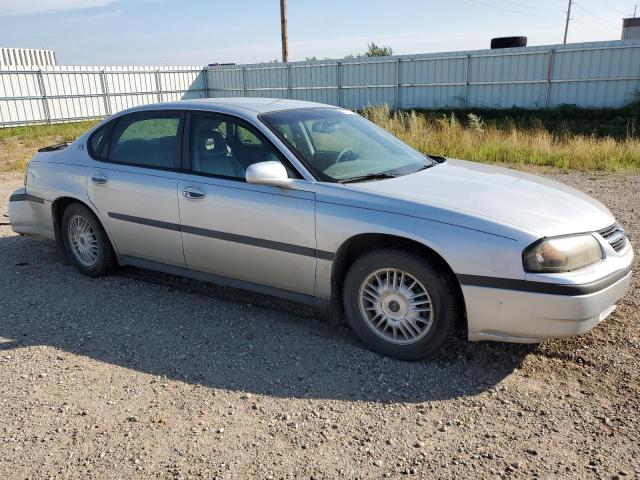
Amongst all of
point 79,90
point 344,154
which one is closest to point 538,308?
point 344,154

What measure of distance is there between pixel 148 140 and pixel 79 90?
2221 cm

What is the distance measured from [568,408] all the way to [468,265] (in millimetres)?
971

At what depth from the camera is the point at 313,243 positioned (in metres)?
3.81

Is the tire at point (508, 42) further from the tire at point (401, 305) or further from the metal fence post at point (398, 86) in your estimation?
the tire at point (401, 305)

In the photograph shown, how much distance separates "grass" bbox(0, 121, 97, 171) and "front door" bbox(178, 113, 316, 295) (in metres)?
10.2

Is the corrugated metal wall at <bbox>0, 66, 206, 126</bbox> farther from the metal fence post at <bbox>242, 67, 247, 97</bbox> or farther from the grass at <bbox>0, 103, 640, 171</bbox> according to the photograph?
the metal fence post at <bbox>242, 67, 247, 97</bbox>

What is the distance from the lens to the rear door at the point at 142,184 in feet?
15.0

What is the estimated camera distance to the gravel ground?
275 centimetres

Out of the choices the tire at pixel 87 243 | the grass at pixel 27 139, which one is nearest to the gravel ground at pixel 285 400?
the tire at pixel 87 243

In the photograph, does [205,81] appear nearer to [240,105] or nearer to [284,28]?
[284,28]

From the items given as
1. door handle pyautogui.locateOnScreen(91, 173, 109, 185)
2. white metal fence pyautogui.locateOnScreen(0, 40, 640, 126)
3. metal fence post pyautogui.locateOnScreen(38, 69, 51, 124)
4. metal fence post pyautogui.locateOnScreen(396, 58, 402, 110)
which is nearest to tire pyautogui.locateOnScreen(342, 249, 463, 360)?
door handle pyautogui.locateOnScreen(91, 173, 109, 185)

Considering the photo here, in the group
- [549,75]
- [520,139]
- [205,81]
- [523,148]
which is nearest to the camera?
[523,148]

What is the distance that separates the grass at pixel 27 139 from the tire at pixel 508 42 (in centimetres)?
1682

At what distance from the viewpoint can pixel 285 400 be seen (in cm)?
330
